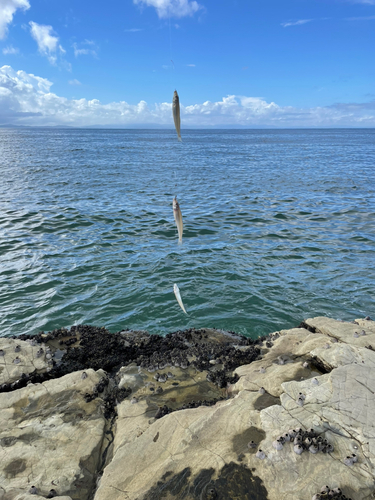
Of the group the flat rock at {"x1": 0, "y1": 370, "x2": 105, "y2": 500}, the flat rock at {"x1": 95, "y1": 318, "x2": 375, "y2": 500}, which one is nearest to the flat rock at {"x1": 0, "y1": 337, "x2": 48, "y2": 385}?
the flat rock at {"x1": 0, "y1": 370, "x2": 105, "y2": 500}

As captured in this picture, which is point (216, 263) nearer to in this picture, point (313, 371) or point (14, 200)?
point (313, 371)

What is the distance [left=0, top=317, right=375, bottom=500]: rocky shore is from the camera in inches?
234

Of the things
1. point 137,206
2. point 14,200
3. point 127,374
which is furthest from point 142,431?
point 14,200

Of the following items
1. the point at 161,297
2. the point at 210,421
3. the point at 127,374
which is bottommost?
the point at 161,297

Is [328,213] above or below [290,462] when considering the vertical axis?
below

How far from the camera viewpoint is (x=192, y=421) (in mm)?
7336

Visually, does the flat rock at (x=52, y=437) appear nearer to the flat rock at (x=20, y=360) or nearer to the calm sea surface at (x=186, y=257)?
the flat rock at (x=20, y=360)

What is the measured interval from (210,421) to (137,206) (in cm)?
2465

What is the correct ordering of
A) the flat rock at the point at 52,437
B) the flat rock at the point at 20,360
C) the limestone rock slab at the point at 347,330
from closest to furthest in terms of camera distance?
1. the flat rock at the point at 52,437
2. the flat rock at the point at 20,360
3. the limestone rock slab at the point at 347,330

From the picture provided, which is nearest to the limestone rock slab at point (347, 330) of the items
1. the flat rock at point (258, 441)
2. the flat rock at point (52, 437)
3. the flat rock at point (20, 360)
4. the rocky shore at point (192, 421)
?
the rocky shore at point (192, 421)

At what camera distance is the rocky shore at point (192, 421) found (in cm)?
595

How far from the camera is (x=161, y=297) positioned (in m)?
15.8

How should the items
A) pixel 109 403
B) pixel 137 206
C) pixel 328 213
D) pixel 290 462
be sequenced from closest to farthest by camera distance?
1. pixel 290 462
2. pixel 109 403
3. pixel 328 213
4. pixel 137 206

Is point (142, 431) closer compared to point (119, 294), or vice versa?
point (142, 431)
